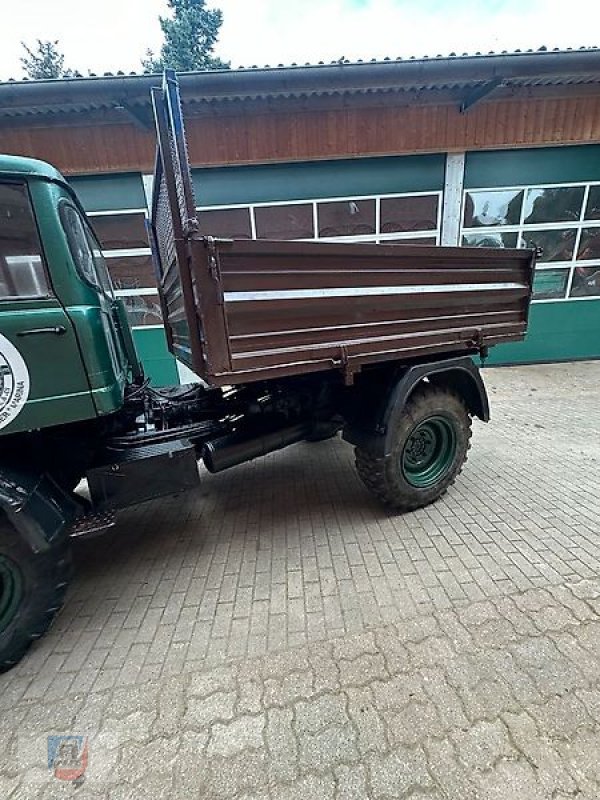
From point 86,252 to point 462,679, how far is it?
3.00m

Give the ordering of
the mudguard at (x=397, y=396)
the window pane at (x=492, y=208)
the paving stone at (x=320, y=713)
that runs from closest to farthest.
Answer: the paving stone at (x=320, y=713) → the mudguard at (x=397, y=396) → the window pane at (x=492, y=208)

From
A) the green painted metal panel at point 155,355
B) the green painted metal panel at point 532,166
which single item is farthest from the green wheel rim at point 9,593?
the green painted metal panel at point 532,166

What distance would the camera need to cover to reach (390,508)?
9.44 feet

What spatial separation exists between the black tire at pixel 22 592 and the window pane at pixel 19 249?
1.08 m

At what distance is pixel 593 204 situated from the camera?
6852mm

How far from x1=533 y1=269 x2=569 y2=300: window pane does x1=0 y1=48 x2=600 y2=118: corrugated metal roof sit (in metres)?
2.96

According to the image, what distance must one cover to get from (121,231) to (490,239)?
676 centimetres

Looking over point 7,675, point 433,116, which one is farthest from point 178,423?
point 433,116

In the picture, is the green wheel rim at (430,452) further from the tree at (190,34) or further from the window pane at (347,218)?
the tree at (190,34)

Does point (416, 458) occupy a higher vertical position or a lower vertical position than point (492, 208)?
lower

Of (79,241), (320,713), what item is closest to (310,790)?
(320,713)

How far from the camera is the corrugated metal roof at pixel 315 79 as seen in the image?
4.88 metres

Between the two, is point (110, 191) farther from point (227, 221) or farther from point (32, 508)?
point (32, 508)

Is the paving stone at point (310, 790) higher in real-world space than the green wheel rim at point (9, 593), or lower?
lower
